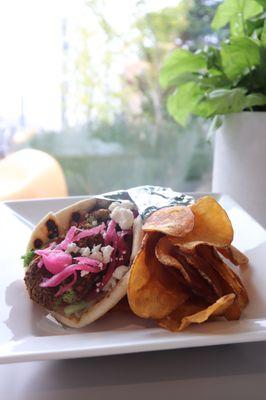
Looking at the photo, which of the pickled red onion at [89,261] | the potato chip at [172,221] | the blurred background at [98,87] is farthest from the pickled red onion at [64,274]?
the blurred background at [98,87]

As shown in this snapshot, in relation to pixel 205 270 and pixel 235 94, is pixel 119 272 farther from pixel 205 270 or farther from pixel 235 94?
pixel 235 94

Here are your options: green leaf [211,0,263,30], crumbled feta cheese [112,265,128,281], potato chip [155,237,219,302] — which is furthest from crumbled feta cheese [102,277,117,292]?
green leaf [211,0,263,30]

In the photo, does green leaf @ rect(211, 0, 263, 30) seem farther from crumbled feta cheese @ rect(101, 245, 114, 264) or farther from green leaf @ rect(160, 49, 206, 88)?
crumbled feta cheese @ rect(101, 245, 114, 264)

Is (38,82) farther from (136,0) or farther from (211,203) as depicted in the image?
(211,203)

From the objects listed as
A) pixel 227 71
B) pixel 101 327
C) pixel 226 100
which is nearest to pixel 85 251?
pixel 101 327

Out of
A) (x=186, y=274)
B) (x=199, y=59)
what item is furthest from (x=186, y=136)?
(x=186, y=274)

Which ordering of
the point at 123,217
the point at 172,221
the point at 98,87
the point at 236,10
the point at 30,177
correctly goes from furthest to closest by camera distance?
the point at 98,87 → the point at 30,177 → the point at 236,10 → the point at 123,217 → the point at 172,221

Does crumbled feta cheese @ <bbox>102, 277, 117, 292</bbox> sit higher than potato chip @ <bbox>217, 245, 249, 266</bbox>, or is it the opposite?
potato chip @ <bbox>217, 245, 249, 266</bbox>
